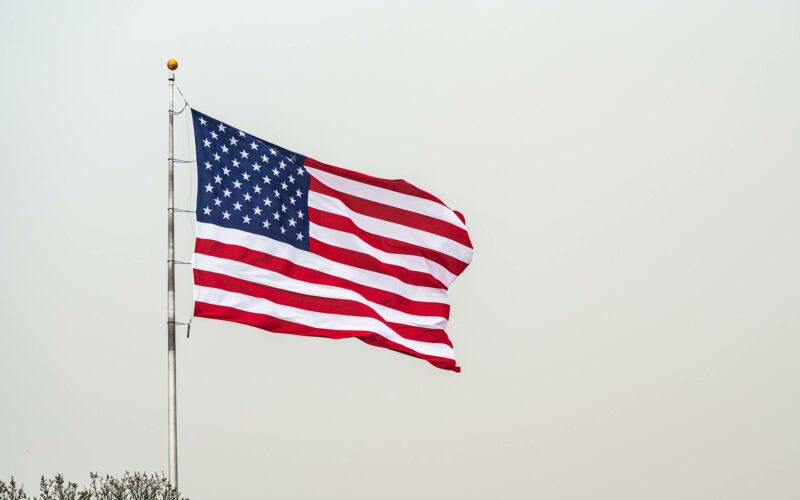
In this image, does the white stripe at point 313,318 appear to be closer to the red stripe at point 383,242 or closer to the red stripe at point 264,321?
the red stripe at point 264,321

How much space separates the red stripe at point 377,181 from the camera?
94.5 ft

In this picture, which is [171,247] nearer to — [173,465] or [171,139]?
[171,139]

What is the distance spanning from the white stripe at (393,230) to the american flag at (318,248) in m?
0.02

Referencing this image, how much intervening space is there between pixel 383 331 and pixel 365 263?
5.68 ft

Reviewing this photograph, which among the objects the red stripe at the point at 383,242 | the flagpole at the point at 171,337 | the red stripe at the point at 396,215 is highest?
the red stripe at the point at 396,215

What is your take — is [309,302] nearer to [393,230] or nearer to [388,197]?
[393,230]

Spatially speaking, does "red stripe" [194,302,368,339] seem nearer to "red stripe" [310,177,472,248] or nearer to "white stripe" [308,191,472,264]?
"white stripe" [308,191,472,264]

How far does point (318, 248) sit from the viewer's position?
28375 mm

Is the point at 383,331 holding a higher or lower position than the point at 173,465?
higher

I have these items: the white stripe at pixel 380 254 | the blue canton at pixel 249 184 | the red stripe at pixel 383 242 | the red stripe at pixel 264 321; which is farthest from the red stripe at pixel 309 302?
the red stripe at pixel 383 242

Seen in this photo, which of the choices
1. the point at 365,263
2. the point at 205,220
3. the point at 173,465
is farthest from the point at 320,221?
the point at 173,465

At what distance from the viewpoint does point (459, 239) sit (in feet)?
99.5

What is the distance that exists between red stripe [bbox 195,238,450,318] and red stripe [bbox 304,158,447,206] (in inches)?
96.8

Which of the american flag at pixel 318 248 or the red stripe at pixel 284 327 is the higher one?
the american flag at pixel 318 248
